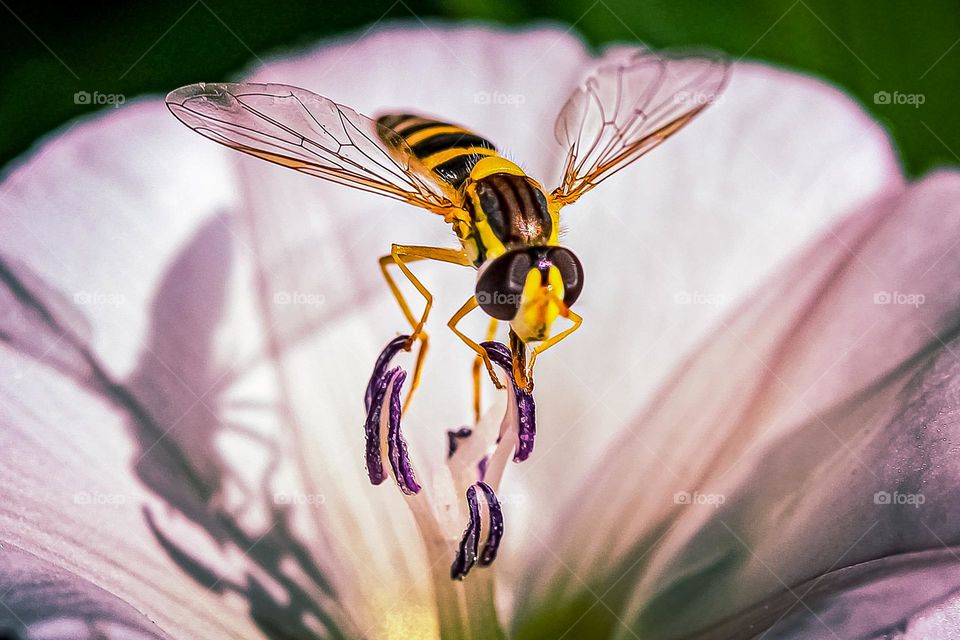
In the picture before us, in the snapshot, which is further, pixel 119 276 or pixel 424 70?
pixel 424 70

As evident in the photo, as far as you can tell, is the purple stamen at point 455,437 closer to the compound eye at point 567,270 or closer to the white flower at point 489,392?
the white flower at point 489,392

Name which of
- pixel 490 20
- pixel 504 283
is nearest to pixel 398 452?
pixel 504 283

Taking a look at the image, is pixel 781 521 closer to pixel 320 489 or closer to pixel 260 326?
pixel 320 489

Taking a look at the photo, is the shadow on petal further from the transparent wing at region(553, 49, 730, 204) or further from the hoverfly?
the transparent wing at region(553, 49, 730, 204)

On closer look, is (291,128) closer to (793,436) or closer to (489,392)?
(489,392)

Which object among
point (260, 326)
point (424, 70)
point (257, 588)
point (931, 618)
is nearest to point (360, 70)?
point (424, 70)

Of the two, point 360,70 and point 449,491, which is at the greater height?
point 360,70

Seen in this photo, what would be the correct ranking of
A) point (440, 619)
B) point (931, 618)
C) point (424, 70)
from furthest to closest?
point (424, 70) → point (440, 619) → point (931, 618)
